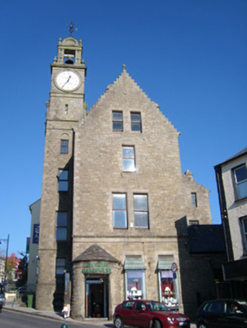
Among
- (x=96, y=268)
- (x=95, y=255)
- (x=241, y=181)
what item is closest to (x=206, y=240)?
(x=241, y=181)

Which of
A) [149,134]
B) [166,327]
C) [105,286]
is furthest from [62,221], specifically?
[166,327]

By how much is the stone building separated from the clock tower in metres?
0.08

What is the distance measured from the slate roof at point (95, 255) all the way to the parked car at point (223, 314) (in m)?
7.81

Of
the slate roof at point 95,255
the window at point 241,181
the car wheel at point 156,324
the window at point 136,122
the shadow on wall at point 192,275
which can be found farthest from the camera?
the window at point 136,122

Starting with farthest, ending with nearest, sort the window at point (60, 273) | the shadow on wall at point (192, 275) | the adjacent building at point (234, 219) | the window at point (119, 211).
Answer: the window at point (60, 273) → the window at point (119, 211) → the shadow on wall at point (192, 275) → the adjacent building at point (234, 219)

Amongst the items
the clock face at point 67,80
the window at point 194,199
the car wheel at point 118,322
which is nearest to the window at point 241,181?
the car wheel at point 118,322

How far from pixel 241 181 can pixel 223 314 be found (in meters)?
8.95

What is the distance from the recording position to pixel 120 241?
23.1 meters

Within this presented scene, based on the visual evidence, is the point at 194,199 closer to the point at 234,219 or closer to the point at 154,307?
the point at 234,219

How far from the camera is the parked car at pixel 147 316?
14320mm

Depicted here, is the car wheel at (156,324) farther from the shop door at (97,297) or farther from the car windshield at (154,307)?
the shop door at (97,297)

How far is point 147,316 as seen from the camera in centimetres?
1514

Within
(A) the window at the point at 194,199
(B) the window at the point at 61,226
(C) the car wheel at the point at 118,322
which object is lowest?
(C) the car wheel at the point at 118,322

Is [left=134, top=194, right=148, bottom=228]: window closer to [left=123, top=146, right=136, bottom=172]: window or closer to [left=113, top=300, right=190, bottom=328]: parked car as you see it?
[left=123, top=146, right=136, bottom=172]: window
